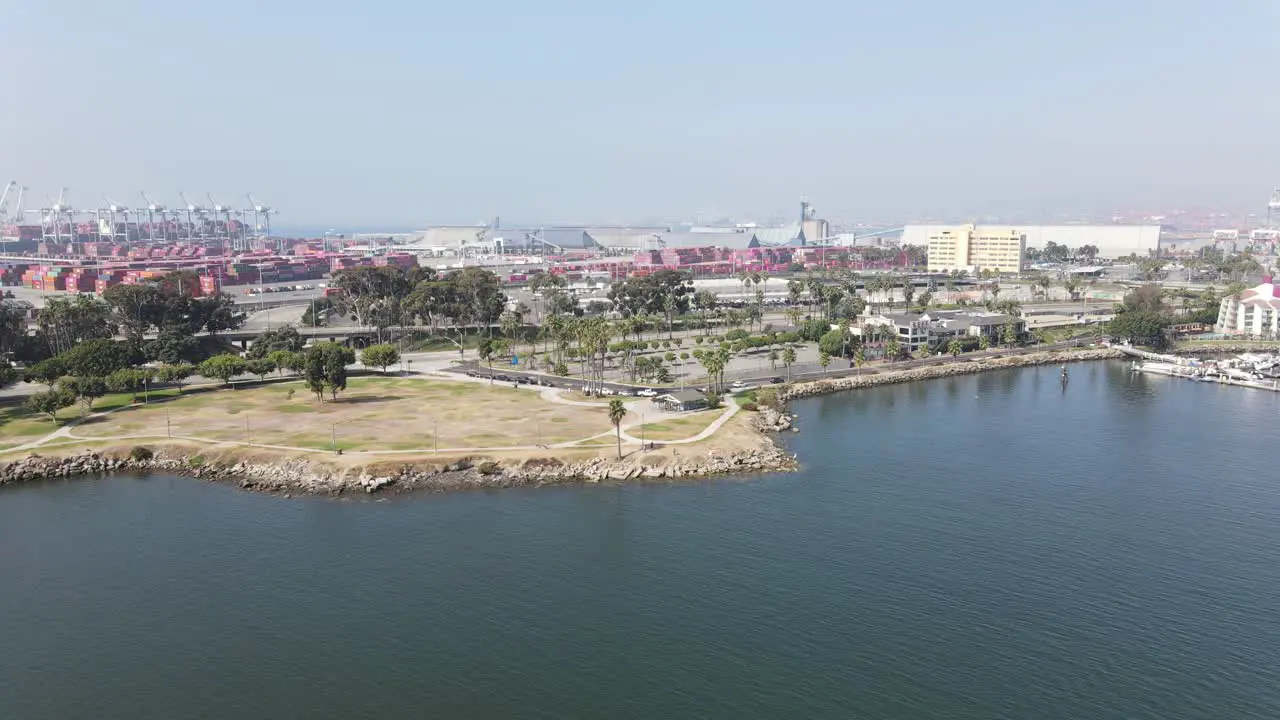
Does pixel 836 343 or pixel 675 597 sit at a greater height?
pixel 836 343

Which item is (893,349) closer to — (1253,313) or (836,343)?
(836,343)

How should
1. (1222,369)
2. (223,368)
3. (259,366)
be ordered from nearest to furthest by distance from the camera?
(223,368) → (259,366) → (1222,369)

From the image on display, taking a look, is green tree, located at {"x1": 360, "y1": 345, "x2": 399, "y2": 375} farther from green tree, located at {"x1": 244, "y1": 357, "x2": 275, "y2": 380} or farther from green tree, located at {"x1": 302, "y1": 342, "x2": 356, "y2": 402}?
green tree, located at {"x1": 302, "y1": 342, "x2": 356, "y2": 402}

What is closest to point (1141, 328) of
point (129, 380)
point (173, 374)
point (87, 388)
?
point (173, 374)

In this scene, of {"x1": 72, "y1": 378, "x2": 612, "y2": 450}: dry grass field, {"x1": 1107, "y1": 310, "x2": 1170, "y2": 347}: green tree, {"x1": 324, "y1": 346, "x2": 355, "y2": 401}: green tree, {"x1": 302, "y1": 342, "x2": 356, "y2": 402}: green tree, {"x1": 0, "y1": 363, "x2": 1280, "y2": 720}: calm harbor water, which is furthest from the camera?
{"x1": 1107, "y1": 310, "x2": 1170, "y2": 347}: green tree

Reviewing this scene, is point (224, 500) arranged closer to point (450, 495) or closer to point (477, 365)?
point (450, 495)

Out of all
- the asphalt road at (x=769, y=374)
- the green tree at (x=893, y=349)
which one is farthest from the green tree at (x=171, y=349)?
the green tree at (x=893, y=349)

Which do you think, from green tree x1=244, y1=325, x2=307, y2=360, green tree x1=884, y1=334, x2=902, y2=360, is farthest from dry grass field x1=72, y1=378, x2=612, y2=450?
green tree x1=884, y1=334, x2=902, y2=360

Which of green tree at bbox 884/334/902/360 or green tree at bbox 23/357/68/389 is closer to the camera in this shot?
green tree at bbox 23/357/68/389
